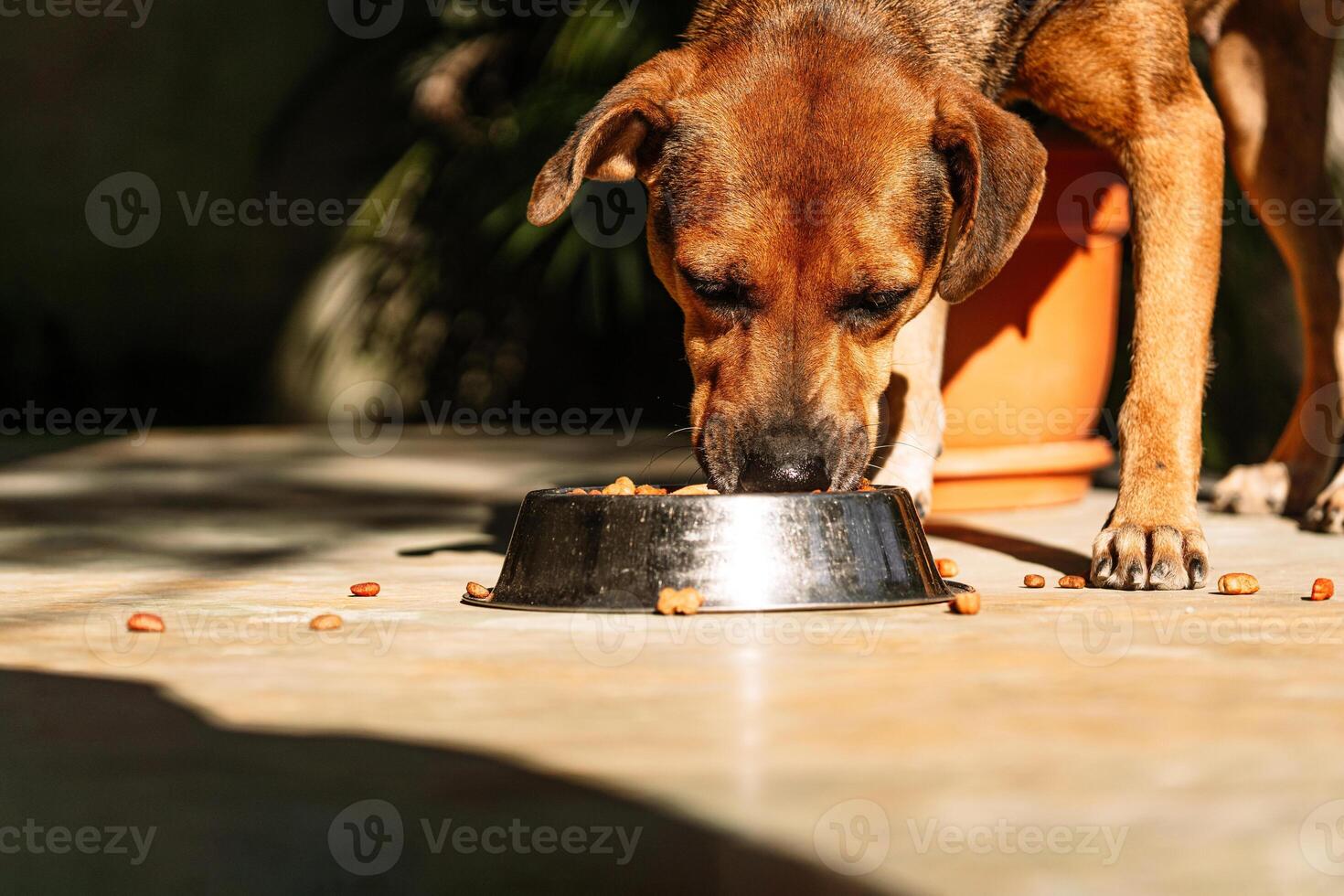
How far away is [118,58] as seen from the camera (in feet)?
30.3

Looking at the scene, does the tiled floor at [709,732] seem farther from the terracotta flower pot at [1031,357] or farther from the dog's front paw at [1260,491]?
the terracotta flower pot at [1031,357]

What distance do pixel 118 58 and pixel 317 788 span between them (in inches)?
323

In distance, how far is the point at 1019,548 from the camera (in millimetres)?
4340

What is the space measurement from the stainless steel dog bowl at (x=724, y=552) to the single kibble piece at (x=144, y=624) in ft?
2.18

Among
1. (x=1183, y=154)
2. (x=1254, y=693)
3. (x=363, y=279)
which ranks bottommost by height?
(x=363, y=279)

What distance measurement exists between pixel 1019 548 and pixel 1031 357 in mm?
1075

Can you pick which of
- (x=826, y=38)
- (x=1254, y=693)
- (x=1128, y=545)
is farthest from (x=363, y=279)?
(x=1254, y=693)

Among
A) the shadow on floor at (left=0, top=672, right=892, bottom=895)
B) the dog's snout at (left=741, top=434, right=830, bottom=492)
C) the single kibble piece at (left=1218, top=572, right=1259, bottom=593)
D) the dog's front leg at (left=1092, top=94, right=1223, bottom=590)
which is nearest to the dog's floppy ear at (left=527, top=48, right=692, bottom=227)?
the dog's snout at (left=741, top=434, right=830, bottom=492)

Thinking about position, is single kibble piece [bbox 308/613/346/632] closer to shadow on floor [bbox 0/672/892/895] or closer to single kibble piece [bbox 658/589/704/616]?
single kibble piece [bbox 658/589/704/616]

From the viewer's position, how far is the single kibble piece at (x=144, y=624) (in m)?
2.94

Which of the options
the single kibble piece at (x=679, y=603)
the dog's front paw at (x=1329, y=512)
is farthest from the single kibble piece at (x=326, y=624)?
the dog's front paw at (x=1329, y=512)

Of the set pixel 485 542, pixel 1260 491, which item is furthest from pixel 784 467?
pixel 1260 491

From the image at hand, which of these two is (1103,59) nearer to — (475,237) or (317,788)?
(317,788)

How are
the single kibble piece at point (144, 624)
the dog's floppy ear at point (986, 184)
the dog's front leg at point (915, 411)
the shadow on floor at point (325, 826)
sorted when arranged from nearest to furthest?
the shadow on floor at point (325, 826), the single kibble piece at point (144, 624), the dog's floppy ear at point (986, 184), the dog's front leg at point (915, 411)
